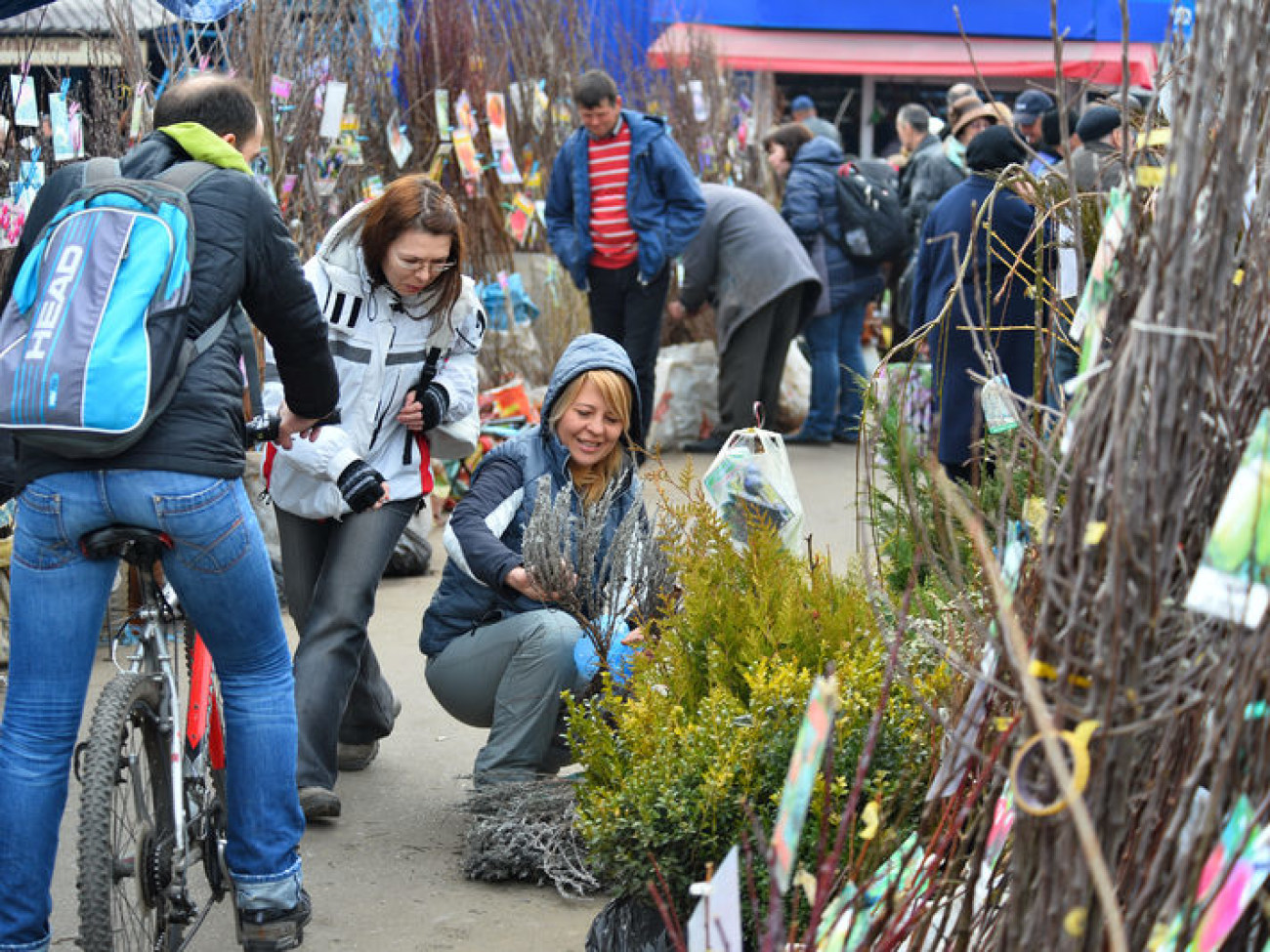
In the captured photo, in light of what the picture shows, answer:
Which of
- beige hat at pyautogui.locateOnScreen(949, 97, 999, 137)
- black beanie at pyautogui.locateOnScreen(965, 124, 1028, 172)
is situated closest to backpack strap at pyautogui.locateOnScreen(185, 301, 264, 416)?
black beanie at pyautogui.locateOnScreen(965, 124, 1028, 172)

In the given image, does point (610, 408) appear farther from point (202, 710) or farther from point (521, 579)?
point (202, 710)

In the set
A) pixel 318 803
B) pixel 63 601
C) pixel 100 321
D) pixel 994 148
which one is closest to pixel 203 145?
pixel 100 321

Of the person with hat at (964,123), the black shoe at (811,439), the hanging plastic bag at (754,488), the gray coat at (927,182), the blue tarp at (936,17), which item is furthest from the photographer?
the blue tarp at (936,17)

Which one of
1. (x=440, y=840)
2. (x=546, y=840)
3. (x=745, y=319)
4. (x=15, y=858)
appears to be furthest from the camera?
(x=745, y=319)

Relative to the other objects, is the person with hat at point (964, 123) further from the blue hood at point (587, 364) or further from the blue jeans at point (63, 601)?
the blue jeans at point (63, 601)

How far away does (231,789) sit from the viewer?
3070 millimetres

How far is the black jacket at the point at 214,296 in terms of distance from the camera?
279cm

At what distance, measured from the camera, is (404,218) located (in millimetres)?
3852

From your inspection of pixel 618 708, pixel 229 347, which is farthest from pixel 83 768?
pixel 618 708

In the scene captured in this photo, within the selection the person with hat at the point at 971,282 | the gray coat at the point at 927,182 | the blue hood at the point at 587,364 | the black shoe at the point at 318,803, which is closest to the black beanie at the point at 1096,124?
the person with hat at the point at 971,282

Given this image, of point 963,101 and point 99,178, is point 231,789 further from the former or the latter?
point 963,101

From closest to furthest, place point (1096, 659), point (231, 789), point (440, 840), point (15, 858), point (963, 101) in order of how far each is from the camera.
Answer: point (1096, 659) < point (15, 858) < point (231, 789) < point (440, 840) < point (963, 101)

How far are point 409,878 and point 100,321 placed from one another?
1668mm

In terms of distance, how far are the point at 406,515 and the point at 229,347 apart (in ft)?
4.12
